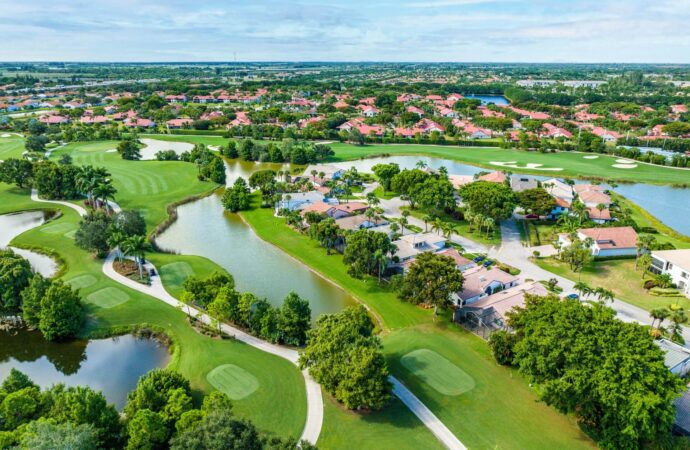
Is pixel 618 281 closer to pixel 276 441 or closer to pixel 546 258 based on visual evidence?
Result: pixel 546 258

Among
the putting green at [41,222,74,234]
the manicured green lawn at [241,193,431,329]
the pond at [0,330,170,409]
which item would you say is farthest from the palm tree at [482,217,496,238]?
the putting green at [41,222,74,234]

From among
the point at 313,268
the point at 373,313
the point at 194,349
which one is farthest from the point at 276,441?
the point at 313,268

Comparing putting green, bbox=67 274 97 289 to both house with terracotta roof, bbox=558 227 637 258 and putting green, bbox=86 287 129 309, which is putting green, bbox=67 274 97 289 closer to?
putting green, bbox=86 287 129 309

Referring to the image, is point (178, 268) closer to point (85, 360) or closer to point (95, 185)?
point (85, 360)

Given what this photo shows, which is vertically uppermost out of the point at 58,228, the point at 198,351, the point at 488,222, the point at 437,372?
the point at 488,222

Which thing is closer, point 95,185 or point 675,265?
point 675,265

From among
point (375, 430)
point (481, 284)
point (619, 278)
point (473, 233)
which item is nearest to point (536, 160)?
point (473, 233)

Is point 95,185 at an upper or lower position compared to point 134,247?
upper
